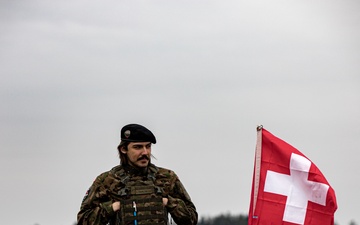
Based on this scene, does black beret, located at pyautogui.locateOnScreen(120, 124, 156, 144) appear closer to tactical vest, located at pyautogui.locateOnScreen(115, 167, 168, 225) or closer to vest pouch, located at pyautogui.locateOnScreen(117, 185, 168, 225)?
tactical vest, located at pyautogui.locateOnScreen(115, 167, 168, 225)

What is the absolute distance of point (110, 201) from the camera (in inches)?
698

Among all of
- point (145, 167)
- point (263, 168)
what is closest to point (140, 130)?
point (145, 167)

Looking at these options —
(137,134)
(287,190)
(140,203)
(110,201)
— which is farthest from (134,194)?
(287,190)

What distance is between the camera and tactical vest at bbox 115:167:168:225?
17625 mm

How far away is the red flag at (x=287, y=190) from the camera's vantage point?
60.0ft

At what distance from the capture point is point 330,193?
18234 millimetres

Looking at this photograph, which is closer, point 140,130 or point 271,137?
point 140,130

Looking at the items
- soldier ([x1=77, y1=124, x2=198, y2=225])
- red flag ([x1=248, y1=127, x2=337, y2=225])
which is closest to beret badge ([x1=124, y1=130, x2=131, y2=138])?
soldier ([x1=77, y1=124, x2=198, y2=225])

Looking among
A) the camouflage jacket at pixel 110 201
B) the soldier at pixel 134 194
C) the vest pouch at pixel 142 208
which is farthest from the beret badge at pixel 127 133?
the vest pouch at pixel 142 208

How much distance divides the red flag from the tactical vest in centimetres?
152

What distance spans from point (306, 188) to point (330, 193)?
15.5 inches

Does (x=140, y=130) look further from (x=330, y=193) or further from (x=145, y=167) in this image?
(x=330, y=193)

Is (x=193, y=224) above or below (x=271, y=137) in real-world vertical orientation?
below

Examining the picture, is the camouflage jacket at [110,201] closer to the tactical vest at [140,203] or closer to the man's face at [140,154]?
the tactical vest at [140,203]
